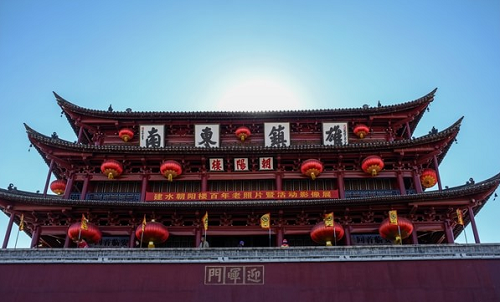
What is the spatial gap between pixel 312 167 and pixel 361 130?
13.5 ft

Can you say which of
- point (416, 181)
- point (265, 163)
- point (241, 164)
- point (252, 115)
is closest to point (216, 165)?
point (241, 164)

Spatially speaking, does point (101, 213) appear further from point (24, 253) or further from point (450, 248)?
point (450, 248)

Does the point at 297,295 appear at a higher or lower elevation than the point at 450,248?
lower

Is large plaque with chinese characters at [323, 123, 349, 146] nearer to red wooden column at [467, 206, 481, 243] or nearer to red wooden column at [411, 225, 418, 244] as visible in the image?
red wooden column at [411, 225, 418, 244]

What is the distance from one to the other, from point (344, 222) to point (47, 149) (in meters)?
14.5

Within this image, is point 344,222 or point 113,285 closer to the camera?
point 113,285

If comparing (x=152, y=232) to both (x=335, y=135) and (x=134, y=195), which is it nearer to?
(x=134, y=195)

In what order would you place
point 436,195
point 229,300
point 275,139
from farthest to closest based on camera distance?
point 275,139, point 436,195, point 229,300

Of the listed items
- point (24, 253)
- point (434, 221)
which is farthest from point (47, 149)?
point (434, 221)

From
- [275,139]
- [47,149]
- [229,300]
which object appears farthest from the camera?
[275,139]

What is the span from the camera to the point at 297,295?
18.8m

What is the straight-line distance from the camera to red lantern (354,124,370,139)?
26.8 m

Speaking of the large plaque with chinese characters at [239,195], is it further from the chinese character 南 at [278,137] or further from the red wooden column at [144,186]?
the chinese character 南 at [278,137]

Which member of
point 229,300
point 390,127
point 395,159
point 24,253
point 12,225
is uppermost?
point 390,127
